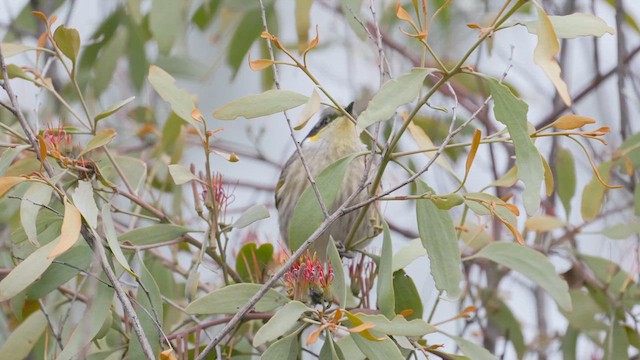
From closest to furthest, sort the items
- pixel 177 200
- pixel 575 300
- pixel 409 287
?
1. pixel 409 287
2. pixel 575 300
3. pixel 177 200

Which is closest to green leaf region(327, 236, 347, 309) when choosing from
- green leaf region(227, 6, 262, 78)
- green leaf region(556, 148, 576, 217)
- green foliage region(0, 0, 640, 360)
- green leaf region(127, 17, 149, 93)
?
green foliage region(0, 0, 640, 360)

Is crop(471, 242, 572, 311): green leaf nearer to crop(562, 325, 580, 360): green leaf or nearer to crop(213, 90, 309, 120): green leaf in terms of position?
crop(213, 90, 309, 120): green leaf

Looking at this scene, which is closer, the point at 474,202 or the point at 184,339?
the point at 474,202

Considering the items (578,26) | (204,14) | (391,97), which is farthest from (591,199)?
(204,14)

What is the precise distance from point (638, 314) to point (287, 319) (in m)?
1.00

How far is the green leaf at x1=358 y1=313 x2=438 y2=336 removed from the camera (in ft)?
4.43

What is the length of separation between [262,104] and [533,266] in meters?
0.55

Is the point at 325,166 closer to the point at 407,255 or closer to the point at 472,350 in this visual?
the point at 407,255

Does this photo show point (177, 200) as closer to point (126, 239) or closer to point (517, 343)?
point (126, 239)

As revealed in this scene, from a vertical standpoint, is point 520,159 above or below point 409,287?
above

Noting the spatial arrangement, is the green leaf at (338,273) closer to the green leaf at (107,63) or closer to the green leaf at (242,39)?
the green leaf at (242,39)

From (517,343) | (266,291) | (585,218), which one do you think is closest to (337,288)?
(266,291)

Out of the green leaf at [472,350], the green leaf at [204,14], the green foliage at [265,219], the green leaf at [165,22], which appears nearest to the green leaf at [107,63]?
the green foliage at [265,219]

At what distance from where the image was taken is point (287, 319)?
1.35 meters
